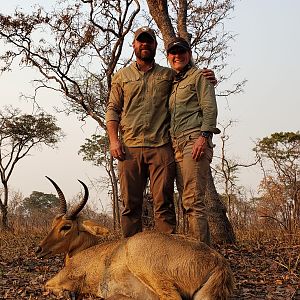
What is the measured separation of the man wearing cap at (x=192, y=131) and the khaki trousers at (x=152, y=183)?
0.42 feet

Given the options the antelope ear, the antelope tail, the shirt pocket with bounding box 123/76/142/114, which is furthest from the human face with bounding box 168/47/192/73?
the antelope tail

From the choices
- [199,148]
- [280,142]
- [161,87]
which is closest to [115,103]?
[161,87]

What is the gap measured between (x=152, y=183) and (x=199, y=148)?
2.44ft

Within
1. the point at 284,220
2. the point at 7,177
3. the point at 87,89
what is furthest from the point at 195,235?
the point at 7,177

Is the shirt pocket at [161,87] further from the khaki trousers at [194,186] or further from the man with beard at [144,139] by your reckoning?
the khaki trousers at [194,186]

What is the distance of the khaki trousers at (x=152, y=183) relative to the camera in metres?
5.16

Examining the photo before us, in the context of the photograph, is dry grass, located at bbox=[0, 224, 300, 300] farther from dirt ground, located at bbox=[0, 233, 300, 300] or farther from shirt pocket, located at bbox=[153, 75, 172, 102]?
shirt pocket, located at bbox=[153, 75, 172, 102]

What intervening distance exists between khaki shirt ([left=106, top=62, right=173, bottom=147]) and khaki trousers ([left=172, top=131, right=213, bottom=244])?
1.11 feet

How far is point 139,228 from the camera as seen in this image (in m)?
5.38

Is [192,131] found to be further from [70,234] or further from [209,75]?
[70,234]

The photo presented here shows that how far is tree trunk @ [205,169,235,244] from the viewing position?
8.79 metres

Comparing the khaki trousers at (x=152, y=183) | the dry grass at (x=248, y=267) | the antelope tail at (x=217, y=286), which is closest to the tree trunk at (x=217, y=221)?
the dry grass at (x=248, y=267)

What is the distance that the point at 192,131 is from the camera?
4.95m

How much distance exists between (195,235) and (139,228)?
0.78 meters
